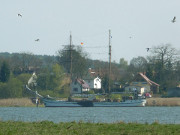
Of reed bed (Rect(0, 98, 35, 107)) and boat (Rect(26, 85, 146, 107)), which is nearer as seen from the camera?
reed bed (Rect(0, 98, 35, 107))

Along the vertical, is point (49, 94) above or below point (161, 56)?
below

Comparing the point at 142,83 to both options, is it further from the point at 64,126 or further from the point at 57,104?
the point at 64,126

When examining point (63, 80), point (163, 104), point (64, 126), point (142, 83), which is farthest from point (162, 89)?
point (64, 126)

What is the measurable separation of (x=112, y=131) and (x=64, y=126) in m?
3.11

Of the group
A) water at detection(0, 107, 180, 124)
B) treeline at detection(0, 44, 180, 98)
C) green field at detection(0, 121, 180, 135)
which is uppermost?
treeline at detection(0, 44, 180, 98)

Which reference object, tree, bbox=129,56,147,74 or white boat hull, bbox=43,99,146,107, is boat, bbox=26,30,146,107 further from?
tree, bbox=129,56,147,74

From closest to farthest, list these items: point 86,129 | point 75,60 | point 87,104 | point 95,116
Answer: point 86,129, point 95,116, point 87,104, point 75,60

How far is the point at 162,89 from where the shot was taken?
105500 millimetres

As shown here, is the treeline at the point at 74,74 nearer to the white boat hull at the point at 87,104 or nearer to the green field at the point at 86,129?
the white boat hull at the point at 87,104

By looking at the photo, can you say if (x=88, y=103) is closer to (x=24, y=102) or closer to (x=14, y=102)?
(x=24, y=102)

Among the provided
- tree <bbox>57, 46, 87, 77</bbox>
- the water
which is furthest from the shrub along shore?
tree <bbox>57, 46, 87, 77</bbox>

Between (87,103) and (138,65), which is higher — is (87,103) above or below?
below

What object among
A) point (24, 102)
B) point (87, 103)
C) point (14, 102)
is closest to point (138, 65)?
point (87, 103)

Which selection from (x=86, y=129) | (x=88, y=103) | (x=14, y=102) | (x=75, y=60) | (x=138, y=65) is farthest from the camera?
(x=138, y=65)
